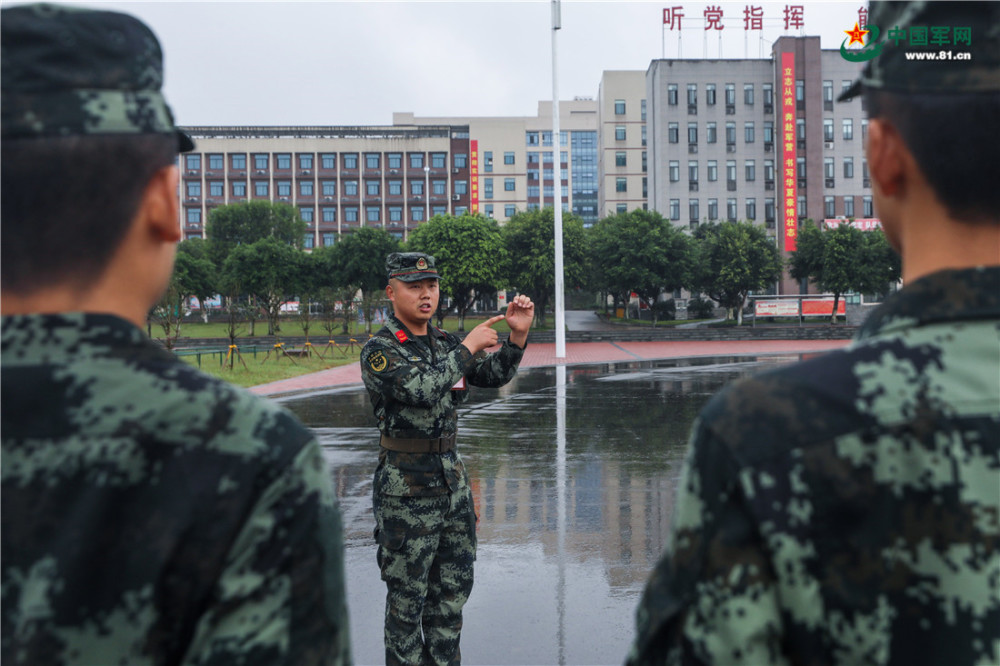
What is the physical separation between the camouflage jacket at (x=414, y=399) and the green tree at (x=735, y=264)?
4297 cm

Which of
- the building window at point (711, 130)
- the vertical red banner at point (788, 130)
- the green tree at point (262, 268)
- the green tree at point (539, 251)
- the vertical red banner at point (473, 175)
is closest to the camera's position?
the green tree at point (539, 251)

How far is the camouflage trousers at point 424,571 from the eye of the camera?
3502 mm

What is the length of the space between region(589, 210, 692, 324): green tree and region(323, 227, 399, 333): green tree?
549 inches

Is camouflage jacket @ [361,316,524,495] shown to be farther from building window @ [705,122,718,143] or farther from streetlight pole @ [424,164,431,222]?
streetlight pole @ [424,164,431,222]

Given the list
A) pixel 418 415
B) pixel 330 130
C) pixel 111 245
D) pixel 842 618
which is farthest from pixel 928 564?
pixel 330 130

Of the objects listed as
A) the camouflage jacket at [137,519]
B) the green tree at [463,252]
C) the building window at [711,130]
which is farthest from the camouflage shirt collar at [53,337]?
the building window at [711,130]

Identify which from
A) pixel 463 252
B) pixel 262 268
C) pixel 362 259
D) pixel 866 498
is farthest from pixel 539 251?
pixel 866 498

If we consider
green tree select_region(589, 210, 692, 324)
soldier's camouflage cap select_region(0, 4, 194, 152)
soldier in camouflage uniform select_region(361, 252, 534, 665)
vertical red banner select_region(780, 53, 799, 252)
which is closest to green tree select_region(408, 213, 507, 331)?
green tree select_region(589, 210, 692, 324)

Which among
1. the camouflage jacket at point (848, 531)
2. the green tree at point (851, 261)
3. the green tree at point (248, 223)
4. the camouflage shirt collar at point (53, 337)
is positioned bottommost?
the camouflage jacket at point (848, 531)

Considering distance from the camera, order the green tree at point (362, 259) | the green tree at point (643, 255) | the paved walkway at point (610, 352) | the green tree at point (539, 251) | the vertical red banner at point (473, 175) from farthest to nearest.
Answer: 1. the vertical red banner at point (473, 175)
2. the green tree at point (362, 259)
3. the green tree at point (539, 251)
4. the green tree at point (643, 255)
5. the paved walkway at point (610, 352)

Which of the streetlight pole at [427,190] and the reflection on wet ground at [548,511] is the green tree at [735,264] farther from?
the streetlight pole at [427,190]

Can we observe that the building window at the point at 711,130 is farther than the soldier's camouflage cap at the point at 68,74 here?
Yes

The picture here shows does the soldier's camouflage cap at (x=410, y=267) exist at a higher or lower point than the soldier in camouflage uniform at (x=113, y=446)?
higher

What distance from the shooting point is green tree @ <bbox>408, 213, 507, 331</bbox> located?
147ft
